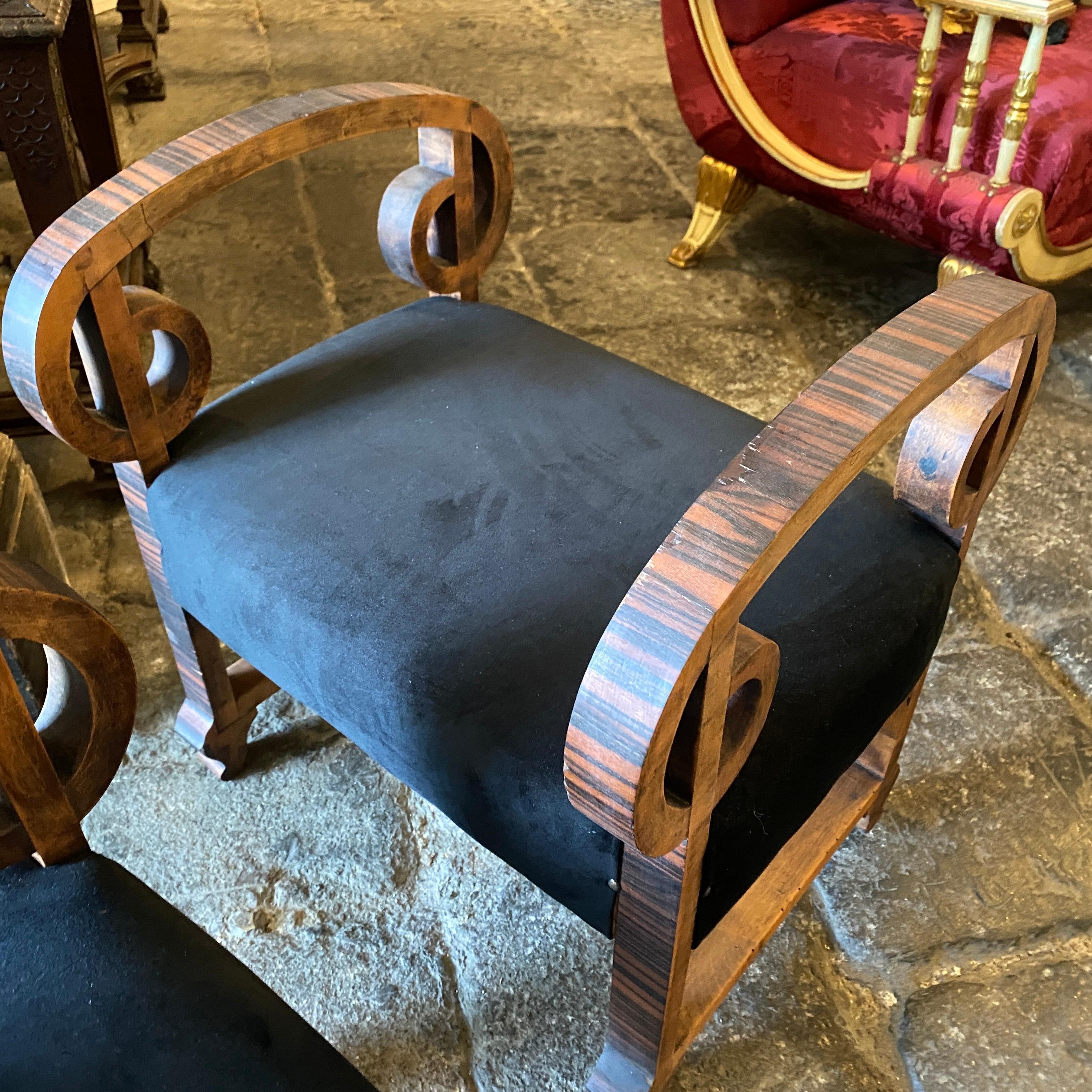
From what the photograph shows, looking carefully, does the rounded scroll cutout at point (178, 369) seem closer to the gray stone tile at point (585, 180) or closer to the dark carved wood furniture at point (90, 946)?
the dark carved wood furniture at point (90, 946)

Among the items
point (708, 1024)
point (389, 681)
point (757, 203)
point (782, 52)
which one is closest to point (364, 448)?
point (389, 681)

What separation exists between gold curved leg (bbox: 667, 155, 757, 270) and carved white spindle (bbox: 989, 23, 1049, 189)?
0.58 meters

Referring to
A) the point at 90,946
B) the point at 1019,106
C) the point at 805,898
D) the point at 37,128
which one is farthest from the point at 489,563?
the point at 1019,106

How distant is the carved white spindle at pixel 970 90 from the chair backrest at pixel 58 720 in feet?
5.36

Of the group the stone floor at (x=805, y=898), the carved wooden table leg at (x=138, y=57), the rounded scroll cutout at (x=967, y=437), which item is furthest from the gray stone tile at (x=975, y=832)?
the carved wooden table leg at (x=138, y=57)

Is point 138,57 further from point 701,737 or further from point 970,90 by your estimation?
point 701,737

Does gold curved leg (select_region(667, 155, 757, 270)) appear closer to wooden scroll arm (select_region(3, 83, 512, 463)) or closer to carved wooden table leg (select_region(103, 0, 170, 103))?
wooden scroll arm (select_region(3, 83, 512, 463))

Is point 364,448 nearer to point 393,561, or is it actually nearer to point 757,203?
point 393,561

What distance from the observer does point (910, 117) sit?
1.84 meters

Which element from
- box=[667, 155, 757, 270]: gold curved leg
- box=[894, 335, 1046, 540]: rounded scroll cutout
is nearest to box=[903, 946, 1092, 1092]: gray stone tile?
box=[894, 335, 1046, 540]: rounded scroll cutout

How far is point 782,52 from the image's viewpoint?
2.02 metres

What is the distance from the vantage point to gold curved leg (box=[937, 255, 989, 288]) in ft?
6.28

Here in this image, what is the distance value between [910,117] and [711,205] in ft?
1.77

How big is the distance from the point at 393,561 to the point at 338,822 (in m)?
0.53
